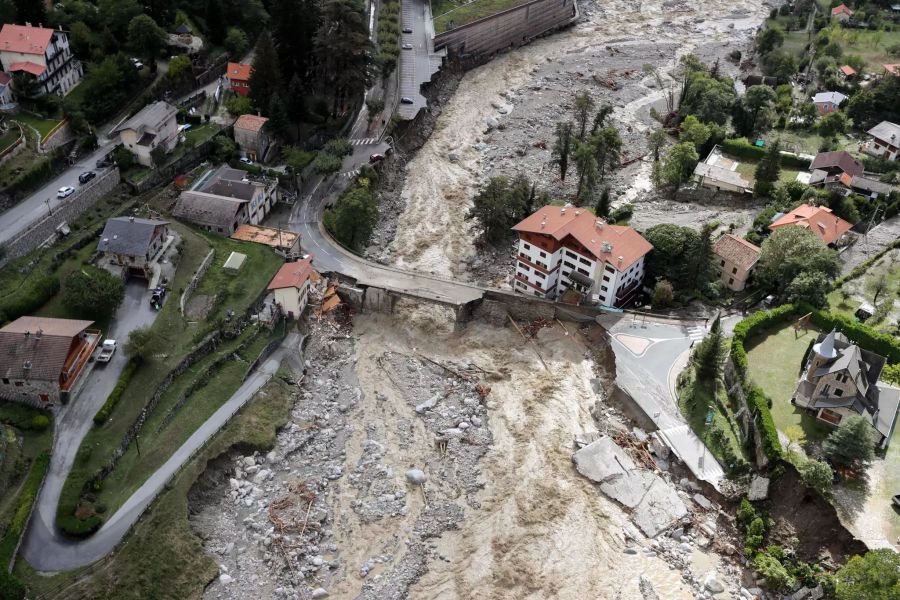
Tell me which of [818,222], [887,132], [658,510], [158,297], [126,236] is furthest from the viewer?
[887,132]

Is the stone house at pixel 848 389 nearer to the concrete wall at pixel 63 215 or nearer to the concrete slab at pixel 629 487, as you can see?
the concrete slab at pixel 629 487

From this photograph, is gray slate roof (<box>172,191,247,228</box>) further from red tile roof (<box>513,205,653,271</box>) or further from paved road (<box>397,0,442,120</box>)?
paved road (<box>397,0,442,120</box>)

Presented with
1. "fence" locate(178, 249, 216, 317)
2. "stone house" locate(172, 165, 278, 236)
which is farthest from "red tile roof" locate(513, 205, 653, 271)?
"fence" locate(178, 249, 216, 317)

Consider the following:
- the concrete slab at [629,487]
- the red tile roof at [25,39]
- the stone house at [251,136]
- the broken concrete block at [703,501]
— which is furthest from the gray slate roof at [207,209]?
the broken concrete block at [703,501]

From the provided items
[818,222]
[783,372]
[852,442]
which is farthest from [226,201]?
[818,222]

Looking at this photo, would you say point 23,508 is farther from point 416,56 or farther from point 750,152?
point 416,56

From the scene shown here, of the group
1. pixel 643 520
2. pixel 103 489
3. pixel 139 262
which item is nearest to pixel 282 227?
pixel 139 262

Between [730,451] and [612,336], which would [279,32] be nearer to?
[612,336]
